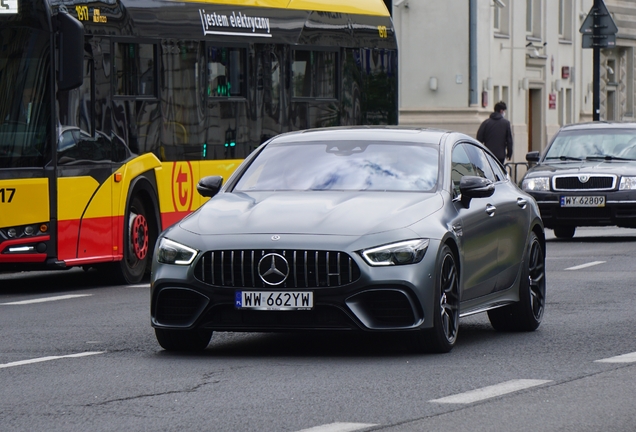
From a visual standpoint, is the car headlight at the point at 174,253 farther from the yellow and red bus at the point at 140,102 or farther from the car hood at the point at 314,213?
the yellow and red bus at the point at 140,102

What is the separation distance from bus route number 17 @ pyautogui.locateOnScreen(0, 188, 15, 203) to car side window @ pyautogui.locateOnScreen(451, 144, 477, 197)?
507cm

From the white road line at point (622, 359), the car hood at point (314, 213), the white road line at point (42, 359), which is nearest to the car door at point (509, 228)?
the car hood at point (314, 213)

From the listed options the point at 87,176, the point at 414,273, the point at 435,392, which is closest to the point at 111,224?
the point at 87,176

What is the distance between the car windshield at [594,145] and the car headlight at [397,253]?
583 inches

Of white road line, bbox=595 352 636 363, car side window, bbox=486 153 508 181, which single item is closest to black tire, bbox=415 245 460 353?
white road line, bbox=595 352 636 363

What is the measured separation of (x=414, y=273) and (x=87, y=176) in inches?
267

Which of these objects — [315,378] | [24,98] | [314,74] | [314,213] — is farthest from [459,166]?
[314,74]

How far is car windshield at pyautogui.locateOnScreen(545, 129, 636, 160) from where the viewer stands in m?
24.7

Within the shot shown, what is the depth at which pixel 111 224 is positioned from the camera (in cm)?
Answer: 1661

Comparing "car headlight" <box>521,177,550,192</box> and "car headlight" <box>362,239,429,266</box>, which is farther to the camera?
"car headlight" <box>521,177,550,192</box>

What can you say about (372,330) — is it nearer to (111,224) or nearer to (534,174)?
(111,224)

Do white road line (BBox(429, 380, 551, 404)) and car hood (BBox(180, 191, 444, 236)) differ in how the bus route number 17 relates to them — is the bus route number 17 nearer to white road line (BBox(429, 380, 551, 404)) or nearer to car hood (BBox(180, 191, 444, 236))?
car hood (BBox(180, 191, 444, 236))

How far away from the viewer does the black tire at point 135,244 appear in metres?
17.0

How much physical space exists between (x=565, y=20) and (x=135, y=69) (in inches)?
1434
